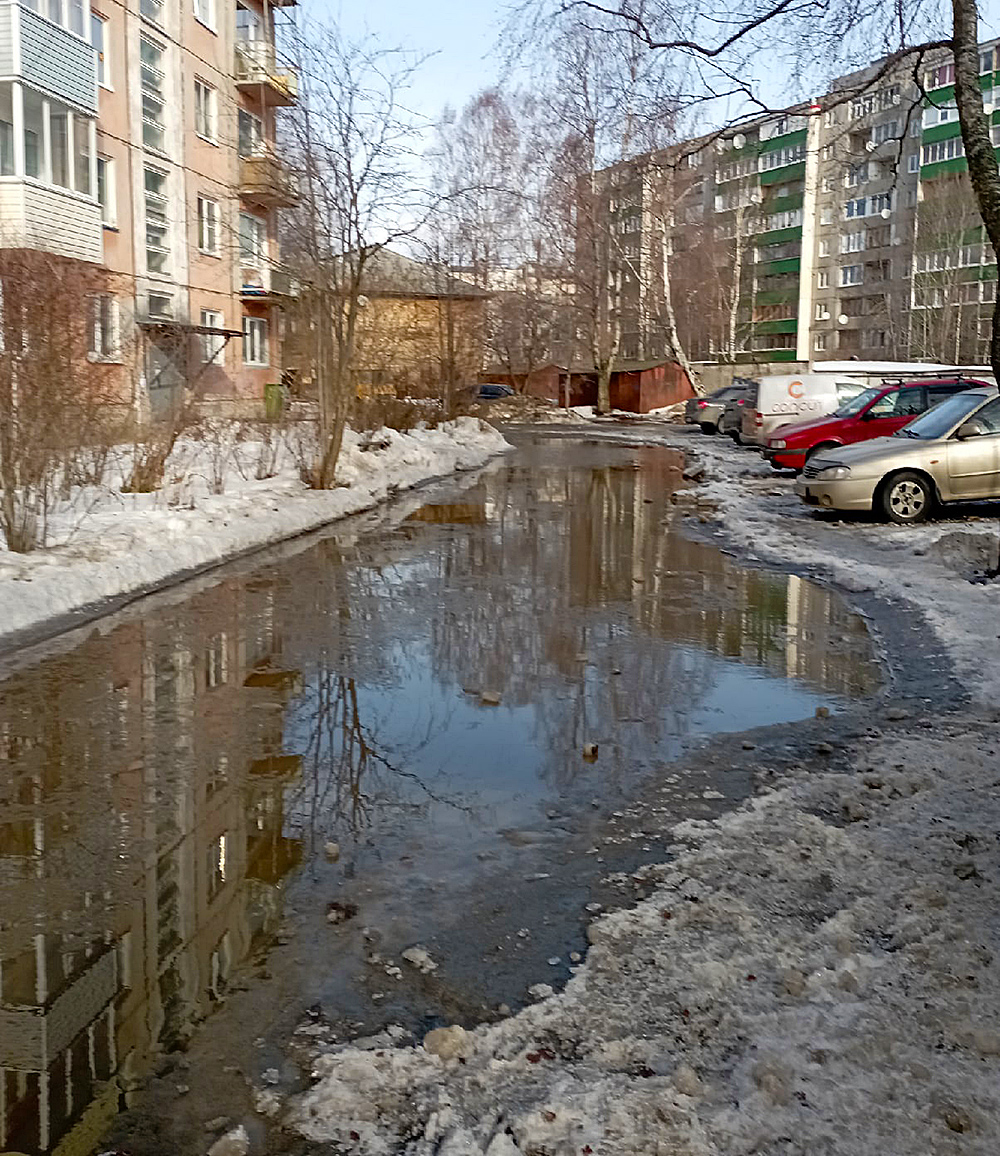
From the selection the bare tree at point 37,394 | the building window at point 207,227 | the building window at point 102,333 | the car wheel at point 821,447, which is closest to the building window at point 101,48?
the building window at point 207,227

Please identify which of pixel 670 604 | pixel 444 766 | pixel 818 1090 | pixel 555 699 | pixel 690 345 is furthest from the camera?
pixel 690 345

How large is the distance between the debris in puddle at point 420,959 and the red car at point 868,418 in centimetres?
1870

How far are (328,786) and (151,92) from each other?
31.6 metres

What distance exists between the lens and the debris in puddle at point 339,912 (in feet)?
13.5

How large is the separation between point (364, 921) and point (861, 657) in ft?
17.3

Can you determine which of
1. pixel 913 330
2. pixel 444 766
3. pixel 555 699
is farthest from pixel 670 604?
pixel 913 330

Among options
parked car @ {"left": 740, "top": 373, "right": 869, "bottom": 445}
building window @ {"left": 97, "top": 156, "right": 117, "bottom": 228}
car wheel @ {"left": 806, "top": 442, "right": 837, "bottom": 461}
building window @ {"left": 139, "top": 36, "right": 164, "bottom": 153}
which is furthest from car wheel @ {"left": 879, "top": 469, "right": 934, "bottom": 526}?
building window @ {"left": 139, "top": 36, "right": 164, "bottom": 153}

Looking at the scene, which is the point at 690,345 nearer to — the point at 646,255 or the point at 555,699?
the point at 646,255

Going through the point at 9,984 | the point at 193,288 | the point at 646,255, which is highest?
the point at 646,255

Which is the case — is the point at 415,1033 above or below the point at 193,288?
below

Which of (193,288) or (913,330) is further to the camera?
(913,330)

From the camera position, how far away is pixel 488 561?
12.8m

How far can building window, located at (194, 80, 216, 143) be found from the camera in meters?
34.8

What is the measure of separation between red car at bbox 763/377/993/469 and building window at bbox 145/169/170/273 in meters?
18.8
